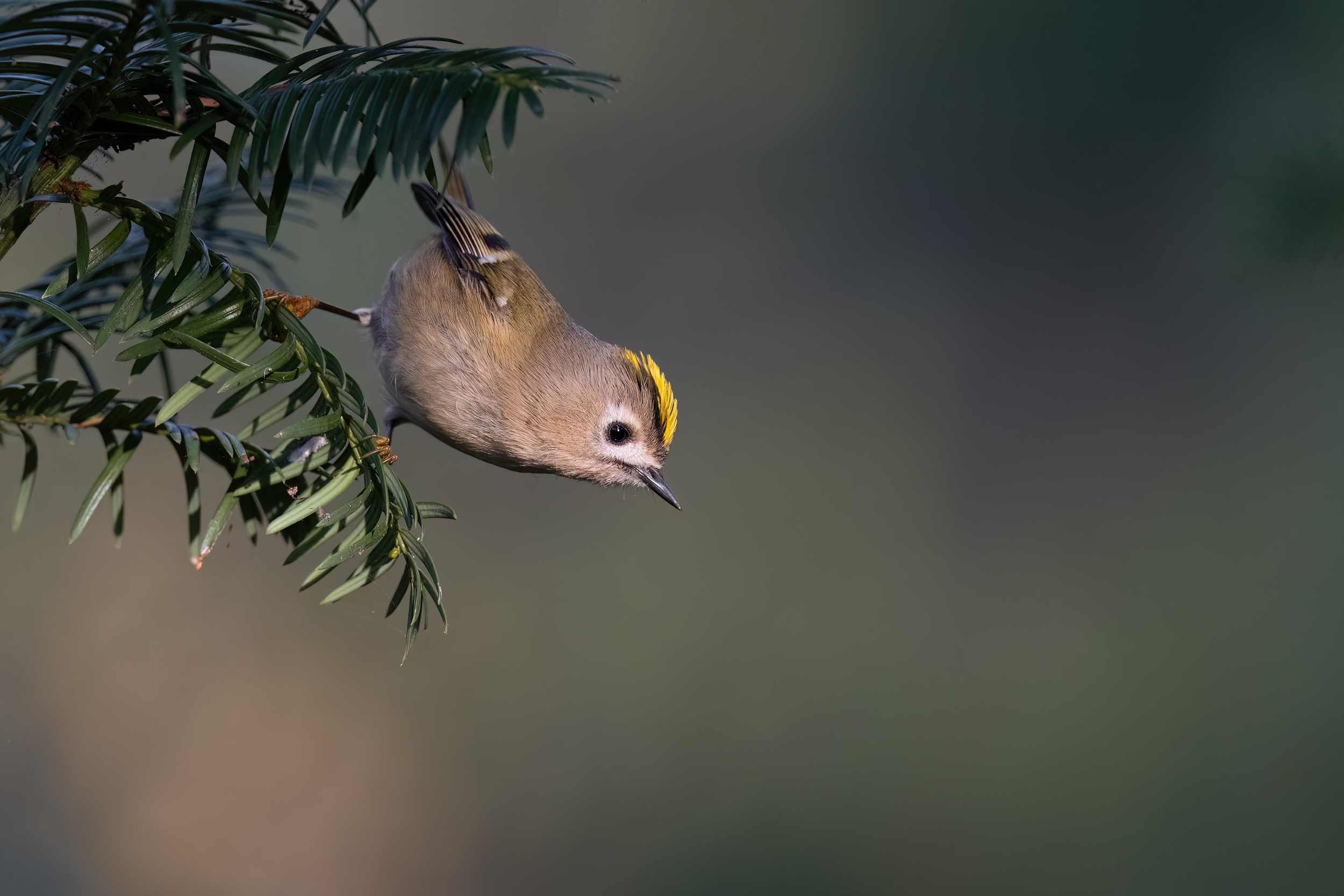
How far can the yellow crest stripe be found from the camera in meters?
0.79

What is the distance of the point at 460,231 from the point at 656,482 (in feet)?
1.03

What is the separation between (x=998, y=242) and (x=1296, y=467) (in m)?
0.57

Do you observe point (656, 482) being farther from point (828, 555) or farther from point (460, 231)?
point (828, 555)

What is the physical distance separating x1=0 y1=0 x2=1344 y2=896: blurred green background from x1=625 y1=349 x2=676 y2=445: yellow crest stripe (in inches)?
20.6

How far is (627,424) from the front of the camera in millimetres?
795

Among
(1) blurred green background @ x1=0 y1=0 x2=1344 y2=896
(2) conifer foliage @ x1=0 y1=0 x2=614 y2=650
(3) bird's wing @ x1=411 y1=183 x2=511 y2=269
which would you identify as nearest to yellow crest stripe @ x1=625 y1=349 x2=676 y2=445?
(3) bird's wing @ x1=411 y1=183 x2=511 y2=269

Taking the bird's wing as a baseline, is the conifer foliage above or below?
below

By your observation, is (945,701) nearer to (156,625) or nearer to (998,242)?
(998,242)

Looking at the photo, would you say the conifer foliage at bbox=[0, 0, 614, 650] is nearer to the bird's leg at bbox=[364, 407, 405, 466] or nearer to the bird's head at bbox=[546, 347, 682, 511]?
the bird's leg at bbox=[364, 407, 405, 466]

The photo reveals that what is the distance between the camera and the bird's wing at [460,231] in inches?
32.8

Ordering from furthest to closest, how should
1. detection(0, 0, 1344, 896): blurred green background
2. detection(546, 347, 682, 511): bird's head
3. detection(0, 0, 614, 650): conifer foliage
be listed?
detection(0, 0, 1344, 896): blurred green background → detection(546, 347, 682, 511): bird's head → detection(0, 0, 614, 650): conifer foliage

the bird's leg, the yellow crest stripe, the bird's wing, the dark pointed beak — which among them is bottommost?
the bird's leg

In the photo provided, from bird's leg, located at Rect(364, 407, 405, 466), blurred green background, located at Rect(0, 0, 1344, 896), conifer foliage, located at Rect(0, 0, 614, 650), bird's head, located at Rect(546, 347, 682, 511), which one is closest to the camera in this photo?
conifer foliage, located at Rect(0, 0, 614, 650)

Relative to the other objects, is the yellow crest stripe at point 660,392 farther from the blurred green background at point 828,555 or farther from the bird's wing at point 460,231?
the blurred green background at point 828,555
